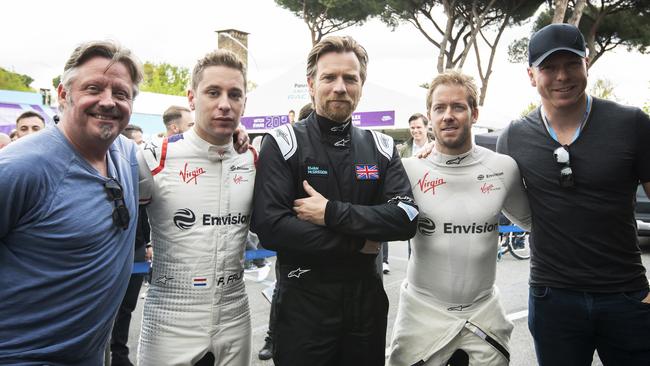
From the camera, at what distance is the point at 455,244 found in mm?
2553

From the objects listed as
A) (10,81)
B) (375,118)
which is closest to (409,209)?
(375,118)

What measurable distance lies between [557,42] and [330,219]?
152 centimetres

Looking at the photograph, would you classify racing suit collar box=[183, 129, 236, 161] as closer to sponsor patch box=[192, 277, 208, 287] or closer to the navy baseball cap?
sponsor patch box=[192, 277, 208, 287]

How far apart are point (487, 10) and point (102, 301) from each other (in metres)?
20.7

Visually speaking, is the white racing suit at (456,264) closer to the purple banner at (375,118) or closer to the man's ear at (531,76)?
the man's ear at (531,76)

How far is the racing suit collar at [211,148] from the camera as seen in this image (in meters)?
2.43

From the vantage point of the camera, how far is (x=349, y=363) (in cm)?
219

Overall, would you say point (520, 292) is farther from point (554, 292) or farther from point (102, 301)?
point (102, 301)

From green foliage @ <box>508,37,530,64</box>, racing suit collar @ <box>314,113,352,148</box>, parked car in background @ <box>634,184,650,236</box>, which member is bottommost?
parked car in background @ <box>634,184,650,236</box>

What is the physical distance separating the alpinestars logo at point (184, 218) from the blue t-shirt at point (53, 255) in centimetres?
44

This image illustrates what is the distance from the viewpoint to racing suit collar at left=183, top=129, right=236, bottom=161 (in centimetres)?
243

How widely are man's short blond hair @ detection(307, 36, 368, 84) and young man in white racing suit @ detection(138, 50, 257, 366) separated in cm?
37

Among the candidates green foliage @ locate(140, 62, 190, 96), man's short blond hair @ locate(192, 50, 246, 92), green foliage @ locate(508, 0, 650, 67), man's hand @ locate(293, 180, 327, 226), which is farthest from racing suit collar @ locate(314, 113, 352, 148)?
green foliage @ locate(140, 62, 190, 96)

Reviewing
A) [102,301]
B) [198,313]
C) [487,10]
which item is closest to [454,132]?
[198,313]
